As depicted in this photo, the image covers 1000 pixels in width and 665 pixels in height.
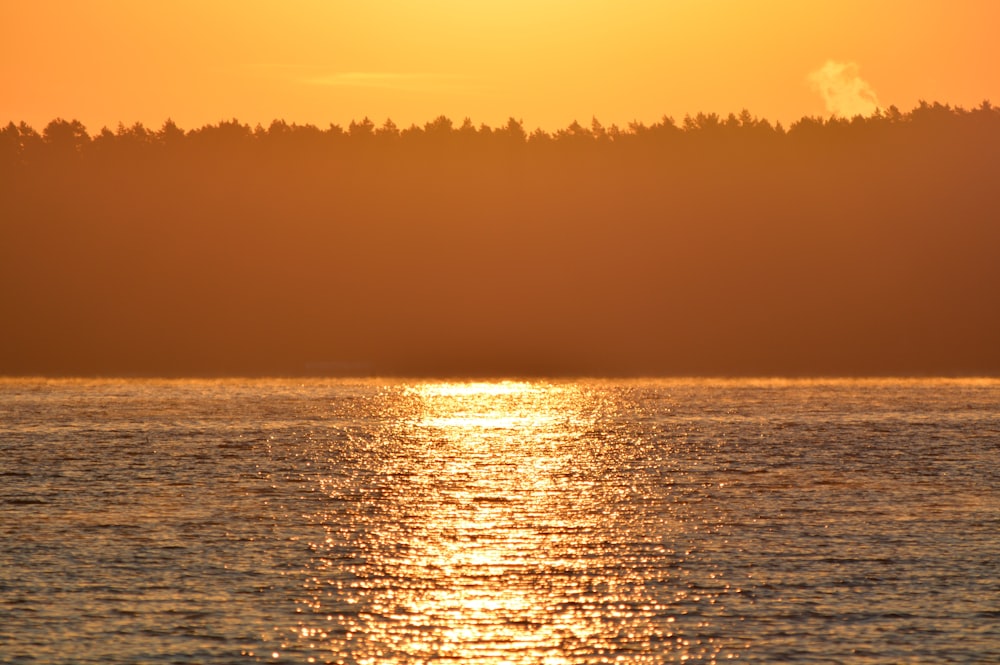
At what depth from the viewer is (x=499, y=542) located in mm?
45625

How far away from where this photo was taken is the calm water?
32625 mm

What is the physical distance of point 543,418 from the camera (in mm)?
104125

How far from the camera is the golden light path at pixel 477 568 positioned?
107 feet

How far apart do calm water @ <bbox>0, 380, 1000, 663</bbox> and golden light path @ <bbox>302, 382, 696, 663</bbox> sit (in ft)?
0.37

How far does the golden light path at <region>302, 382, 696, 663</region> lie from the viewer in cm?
3256

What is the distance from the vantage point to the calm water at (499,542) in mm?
32625

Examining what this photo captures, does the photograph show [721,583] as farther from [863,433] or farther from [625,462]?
[863,433]

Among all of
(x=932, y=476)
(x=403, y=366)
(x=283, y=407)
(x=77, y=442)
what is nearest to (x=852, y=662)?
(x=932, y=476)

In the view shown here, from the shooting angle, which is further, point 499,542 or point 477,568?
point 499,542

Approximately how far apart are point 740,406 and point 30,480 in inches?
2295

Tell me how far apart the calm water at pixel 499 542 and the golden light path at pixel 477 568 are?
0.11 metres

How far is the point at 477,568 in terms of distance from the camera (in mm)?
40938

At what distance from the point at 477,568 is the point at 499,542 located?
4.72 m

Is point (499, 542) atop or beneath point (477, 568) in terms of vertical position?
atop
